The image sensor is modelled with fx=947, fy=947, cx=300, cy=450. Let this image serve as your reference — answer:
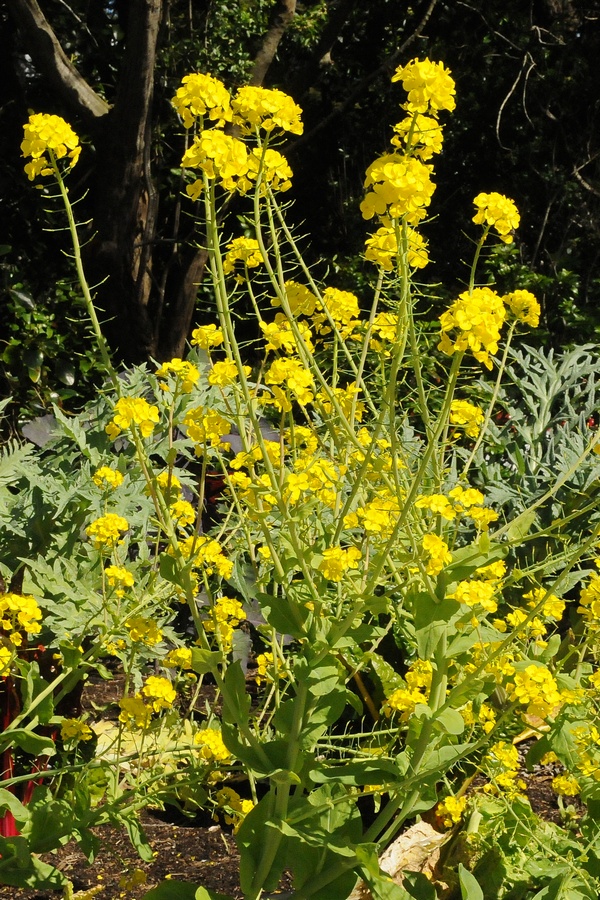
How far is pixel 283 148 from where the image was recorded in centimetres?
594

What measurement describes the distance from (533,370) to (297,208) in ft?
9.99

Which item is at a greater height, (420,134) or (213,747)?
(420,134)

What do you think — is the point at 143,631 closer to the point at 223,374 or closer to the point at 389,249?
the point at 223,374

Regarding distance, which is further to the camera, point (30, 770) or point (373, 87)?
point (373, 87)

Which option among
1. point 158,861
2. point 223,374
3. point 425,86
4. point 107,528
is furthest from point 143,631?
point 425,86

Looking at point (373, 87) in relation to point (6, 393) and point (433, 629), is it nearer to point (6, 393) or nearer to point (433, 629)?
point (6, 393)

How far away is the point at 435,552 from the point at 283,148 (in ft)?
15.7

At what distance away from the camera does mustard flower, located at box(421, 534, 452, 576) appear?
1.63 m

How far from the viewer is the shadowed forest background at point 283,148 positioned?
516 cm

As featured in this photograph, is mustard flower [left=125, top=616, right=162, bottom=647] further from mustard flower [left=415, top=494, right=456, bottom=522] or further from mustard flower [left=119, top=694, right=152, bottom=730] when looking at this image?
mustard flower [left=415, top=494, right=456, bottom=522]

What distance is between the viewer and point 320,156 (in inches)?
269

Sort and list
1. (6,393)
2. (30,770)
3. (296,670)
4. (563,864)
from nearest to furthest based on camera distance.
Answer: (296,670) → (563,864) → (30,770) → (6,393)

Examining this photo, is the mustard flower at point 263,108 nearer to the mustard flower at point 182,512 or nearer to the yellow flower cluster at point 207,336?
the yellow flower cluster at point 207,336

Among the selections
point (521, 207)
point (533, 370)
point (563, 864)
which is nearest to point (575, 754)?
point (563, 864)
